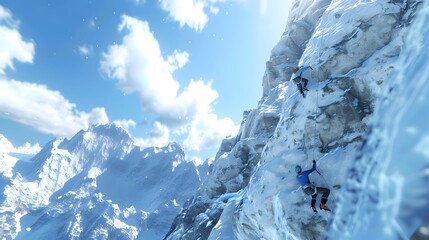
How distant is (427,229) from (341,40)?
24021mm

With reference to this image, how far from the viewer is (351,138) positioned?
19.2 metres

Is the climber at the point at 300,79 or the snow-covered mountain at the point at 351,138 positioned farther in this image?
the climber at the point at 300,79

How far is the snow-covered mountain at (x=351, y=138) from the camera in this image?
7.26ft

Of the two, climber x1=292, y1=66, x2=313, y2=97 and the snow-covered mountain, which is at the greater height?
climber x1=292, y1=66, x2=313, y2=97

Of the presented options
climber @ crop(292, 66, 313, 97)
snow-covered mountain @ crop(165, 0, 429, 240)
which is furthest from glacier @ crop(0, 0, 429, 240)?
climber @ crop(292, 66, 313, 97)

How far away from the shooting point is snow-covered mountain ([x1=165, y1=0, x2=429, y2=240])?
7.26 ft

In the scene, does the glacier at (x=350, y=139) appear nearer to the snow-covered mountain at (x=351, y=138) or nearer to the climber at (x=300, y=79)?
the snow-covered mountain at (x=351, y=138)

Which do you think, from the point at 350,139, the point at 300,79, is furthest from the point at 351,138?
the point at 300,79

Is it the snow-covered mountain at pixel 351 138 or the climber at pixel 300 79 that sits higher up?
the climber at pixel 300 79

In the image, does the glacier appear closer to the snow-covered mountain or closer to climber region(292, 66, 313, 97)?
the snow-covered mountain

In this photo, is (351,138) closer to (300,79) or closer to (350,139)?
(350,139)

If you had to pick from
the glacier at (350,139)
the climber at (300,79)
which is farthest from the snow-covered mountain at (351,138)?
the climber at (300,79)

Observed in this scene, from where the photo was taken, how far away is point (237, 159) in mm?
45750

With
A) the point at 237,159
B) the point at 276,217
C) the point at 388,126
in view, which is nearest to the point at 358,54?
the point at 276,217
